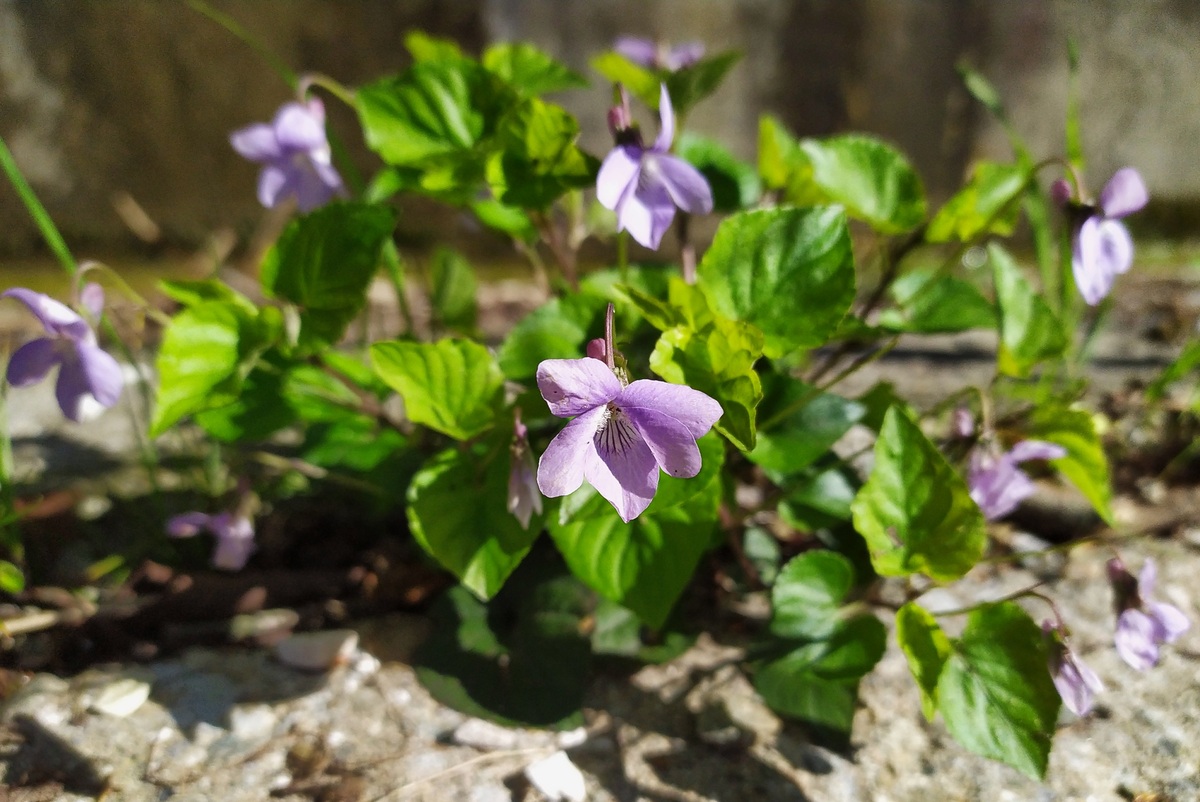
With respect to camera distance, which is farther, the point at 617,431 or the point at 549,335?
the point at 549,335

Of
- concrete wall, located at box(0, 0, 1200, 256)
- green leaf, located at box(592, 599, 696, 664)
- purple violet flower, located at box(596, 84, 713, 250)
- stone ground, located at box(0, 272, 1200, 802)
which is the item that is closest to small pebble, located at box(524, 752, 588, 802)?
stone ground, located at box(0, 272, 1200, 802)

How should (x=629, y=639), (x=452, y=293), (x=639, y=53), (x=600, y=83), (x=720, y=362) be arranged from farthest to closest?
(x=600, y=83) < (x=452, y=293) < (x=639, y=53) < (x=629, y=639) < (x=720, y=362)

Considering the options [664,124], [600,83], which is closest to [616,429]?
[664,124]

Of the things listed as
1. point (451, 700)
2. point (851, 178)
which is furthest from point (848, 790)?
point (851, 178)

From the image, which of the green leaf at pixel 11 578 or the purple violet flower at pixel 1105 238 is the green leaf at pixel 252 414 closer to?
the green leaf at pixel 11 578

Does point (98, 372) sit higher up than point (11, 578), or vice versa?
point (98, 372)

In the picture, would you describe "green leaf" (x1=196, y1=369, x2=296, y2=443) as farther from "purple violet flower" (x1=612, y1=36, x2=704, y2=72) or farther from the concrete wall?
the concrete wall

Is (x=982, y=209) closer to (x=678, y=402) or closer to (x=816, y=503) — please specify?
(x=816, y=503)
